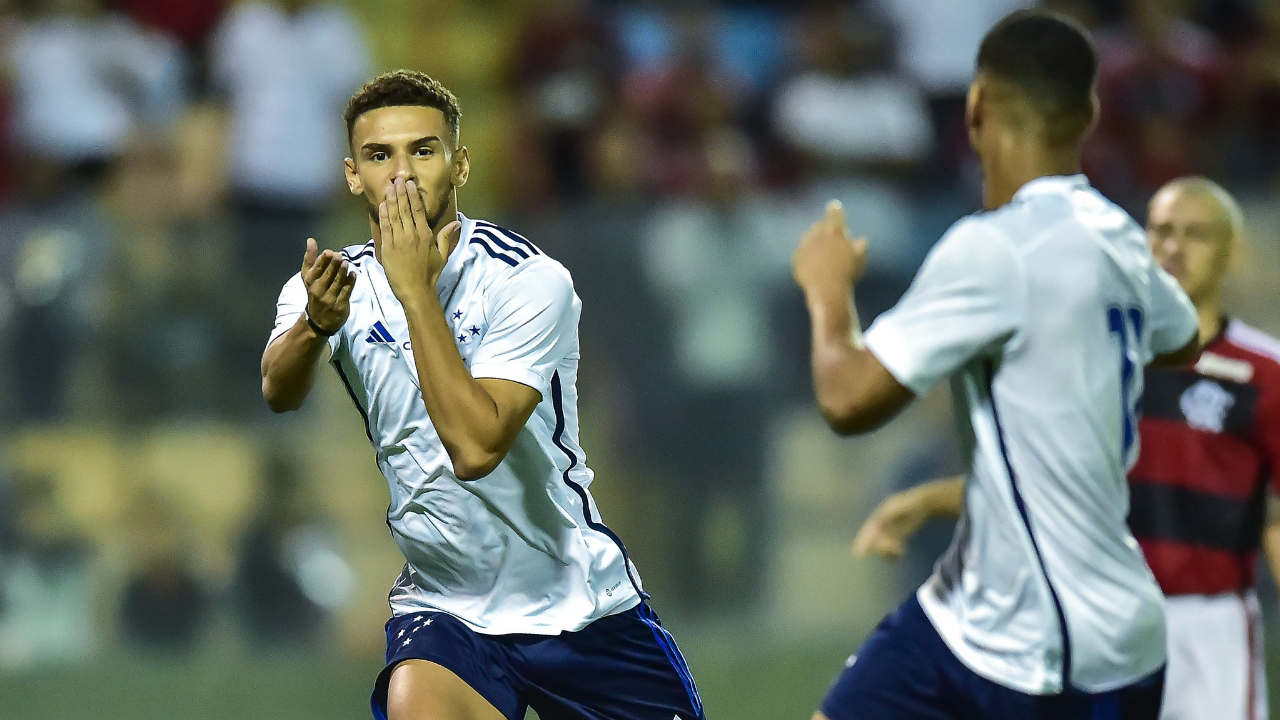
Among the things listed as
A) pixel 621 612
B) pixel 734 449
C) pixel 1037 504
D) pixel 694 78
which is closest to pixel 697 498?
pixel 734 449

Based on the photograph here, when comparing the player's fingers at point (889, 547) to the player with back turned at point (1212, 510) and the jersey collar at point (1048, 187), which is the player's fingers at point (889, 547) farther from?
the jersey collar at point (1048, 187)

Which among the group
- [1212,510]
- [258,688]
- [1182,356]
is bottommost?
[258,688]

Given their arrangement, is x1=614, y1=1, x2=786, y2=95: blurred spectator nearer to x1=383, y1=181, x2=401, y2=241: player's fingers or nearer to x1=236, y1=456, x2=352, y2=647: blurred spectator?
x1=236, y1=456, x2=352, y2=647: blurred spectator

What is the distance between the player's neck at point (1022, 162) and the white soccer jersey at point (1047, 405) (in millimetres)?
33

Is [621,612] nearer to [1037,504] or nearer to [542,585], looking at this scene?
[542,585]

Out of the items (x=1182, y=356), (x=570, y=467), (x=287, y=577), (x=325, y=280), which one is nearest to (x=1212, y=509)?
(x=1182, y=356)

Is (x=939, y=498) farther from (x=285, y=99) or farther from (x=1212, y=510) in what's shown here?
(x=285, y=99)

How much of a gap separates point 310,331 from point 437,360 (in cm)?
40

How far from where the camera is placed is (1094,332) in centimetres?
Answer: 306

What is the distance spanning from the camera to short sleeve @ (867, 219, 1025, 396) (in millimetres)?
2986

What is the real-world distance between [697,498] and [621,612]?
3.13 meters

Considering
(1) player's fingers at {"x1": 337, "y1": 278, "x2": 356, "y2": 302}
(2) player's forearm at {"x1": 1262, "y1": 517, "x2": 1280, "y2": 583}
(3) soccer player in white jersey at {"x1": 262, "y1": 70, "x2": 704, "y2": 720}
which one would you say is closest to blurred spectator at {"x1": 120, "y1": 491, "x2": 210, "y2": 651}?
(3) soccer player in white jersey at {"x1": 262, "y1": 70, "x2": 704, "y2": 720}

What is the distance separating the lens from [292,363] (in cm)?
356

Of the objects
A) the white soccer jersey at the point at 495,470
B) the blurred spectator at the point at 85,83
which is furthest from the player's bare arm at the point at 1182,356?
the blurred spectator at the point at 85,83
